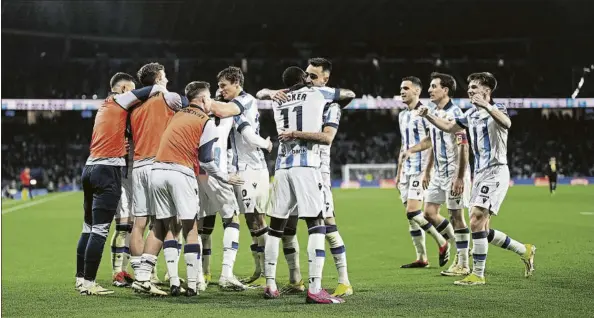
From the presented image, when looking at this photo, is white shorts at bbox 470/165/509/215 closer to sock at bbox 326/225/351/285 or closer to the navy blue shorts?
sock at bbox 326/225/351/285

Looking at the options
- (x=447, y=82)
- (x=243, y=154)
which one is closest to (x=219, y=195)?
(x=243, y=154)

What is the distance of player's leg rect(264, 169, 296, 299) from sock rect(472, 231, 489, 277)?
7.58 feet

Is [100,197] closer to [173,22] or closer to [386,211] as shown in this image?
[386,211]

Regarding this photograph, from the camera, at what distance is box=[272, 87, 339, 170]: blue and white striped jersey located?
722 centimetres

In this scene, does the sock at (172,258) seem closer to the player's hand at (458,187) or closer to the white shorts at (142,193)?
the white shorts at (142,193)

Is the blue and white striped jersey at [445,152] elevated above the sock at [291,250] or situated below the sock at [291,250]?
above

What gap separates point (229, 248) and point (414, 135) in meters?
3.23

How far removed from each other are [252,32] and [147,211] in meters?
36.9

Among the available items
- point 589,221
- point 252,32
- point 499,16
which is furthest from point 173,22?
point 589,221

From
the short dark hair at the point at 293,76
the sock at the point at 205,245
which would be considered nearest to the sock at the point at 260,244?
the sock at the point at 205,245

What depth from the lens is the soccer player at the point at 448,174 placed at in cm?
890

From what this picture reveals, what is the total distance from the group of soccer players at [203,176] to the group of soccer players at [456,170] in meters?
1.50

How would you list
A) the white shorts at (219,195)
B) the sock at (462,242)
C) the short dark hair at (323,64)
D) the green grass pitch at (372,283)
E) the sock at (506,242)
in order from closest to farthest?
1. the green grass pitch at (372,283)
2. the short dark hair at (323,64)
3. the white shorts at (219,195)
4. the sock at (506,242)
5. the sock at (462,242)

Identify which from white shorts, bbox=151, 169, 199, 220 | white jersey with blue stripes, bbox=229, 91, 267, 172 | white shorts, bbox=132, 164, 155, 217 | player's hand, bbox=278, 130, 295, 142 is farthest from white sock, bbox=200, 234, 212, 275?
player's hand, bbox=278, 130, 295, 142
